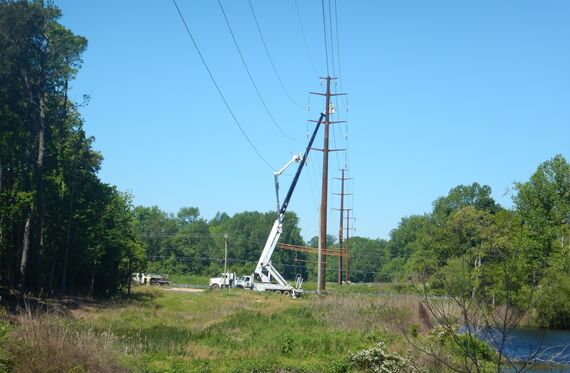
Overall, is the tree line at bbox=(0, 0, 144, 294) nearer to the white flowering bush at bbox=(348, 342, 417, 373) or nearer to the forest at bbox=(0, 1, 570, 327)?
the forest at bbox=(0, 1, 570, 327)

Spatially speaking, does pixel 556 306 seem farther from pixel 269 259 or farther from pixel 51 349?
pixel 51 349

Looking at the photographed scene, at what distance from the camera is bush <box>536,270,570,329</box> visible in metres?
49.3

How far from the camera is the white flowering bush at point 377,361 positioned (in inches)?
720

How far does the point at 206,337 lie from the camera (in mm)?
24891

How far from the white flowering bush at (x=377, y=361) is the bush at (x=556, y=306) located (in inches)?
1313

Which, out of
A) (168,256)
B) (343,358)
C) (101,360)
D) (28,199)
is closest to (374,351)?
(343,358)

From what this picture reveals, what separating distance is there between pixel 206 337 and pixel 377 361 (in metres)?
8.19

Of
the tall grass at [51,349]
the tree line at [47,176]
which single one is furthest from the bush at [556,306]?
the tall grass at [51,349]

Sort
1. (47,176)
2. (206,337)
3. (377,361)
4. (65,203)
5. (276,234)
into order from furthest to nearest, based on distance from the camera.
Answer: (276,234) < (65,203) < (47,176) < (206,337) < (377,361)

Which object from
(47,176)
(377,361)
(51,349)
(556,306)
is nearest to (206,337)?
(377,361)

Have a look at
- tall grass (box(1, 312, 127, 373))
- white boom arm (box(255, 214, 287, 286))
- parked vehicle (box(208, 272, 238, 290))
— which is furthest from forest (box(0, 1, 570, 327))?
parked vehicle (box(208, 272, 238, 290))

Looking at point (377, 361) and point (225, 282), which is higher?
point (225, 282)

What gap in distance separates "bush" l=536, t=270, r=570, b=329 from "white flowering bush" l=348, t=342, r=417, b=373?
33.3 m

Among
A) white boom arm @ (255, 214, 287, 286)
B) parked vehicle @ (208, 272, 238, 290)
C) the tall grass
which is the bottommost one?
the tall grass
